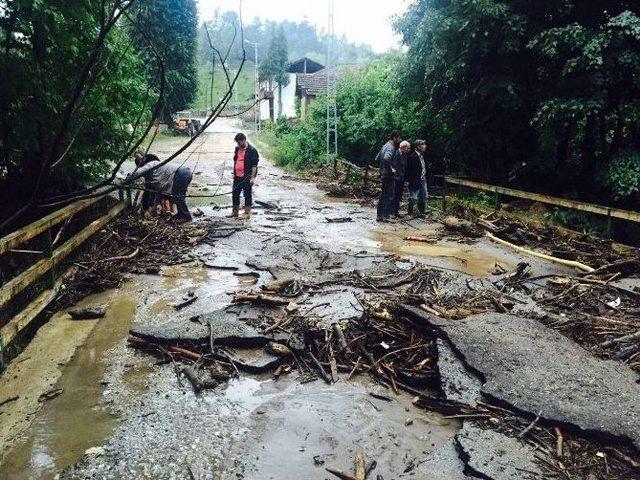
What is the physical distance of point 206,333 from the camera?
493 cm

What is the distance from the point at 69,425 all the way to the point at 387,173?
8.50 m

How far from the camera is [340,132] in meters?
20.5

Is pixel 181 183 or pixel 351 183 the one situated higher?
pixel 181 183

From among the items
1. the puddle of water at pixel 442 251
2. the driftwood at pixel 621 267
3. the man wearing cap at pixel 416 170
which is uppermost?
the man wearing cap at pixel 416 170

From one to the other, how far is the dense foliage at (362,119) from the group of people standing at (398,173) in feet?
13.8

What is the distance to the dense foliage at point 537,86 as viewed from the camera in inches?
384

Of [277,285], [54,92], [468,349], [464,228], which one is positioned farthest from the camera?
[464,228]

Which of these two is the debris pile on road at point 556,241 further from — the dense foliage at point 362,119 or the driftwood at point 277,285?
the dense foliage at point 362,119

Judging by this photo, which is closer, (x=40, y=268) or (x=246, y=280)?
(x=40, y=268)

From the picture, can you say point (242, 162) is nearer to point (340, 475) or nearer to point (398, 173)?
point (398, 173)

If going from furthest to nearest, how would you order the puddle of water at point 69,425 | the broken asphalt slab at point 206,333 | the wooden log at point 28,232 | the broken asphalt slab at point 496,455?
the broken asphalt slab at point 206,333
the wooden log at point 28,232
the puddle of water at point 69,425
the broken asphalt slab at point 496,455

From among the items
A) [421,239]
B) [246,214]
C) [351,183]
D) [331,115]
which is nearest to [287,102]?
[331,115]

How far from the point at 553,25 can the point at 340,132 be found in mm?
10198

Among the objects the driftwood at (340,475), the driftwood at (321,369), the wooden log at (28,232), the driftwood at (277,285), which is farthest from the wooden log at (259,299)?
the driftwood at (340,475)
